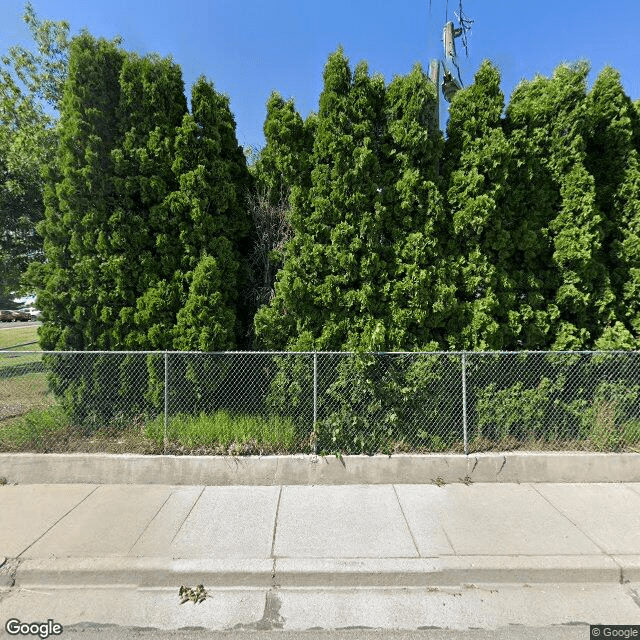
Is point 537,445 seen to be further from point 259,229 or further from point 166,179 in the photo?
point 166,179

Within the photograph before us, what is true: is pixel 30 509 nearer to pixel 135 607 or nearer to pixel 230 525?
pixel 135 607

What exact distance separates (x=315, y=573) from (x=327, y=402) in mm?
1970

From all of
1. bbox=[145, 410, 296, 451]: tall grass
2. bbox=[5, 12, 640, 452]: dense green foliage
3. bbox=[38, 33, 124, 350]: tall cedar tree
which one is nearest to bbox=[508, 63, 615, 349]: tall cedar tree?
bbox=[5, 12, 640, 452]: dense green foliage

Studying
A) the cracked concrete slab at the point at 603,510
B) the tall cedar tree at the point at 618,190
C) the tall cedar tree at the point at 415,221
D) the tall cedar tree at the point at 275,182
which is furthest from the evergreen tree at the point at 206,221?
the tall cedar tree at the point at 618,190

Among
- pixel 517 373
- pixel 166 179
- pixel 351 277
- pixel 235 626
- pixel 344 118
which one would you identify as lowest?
pixel 235 626

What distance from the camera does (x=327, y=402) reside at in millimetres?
4543

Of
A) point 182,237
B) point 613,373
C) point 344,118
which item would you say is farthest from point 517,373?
point 182,237

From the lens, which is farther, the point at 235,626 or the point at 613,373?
the point at 613,373

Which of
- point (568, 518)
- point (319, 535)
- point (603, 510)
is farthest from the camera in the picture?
point (603, 510)

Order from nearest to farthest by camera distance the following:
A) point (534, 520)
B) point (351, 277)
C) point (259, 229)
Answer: point (534, 520)
point (351, 277)
point (259, 229)

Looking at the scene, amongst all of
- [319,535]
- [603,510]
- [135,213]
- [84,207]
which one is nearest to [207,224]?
[135,213]

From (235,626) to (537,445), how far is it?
373 cm

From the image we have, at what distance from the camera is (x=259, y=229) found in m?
5.21

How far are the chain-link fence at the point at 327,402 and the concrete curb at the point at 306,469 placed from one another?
18 centimetres
